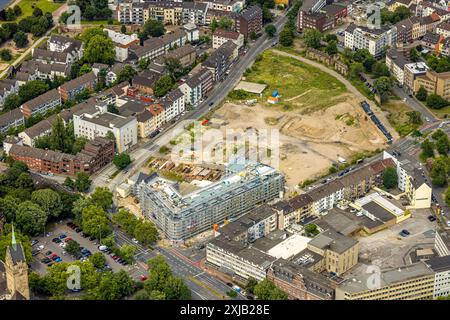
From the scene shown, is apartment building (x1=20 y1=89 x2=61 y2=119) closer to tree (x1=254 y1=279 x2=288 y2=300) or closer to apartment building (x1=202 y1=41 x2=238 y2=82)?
apartment building (x1=202 y1=41 x2=238 y2=82)

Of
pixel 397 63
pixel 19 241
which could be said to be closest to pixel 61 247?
pixel 19 241

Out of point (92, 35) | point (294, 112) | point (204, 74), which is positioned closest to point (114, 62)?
point (92, 35)

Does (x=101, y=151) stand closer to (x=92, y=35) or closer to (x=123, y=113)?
(x=123, y=113)

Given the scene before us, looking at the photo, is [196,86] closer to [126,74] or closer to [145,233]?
[126,74]

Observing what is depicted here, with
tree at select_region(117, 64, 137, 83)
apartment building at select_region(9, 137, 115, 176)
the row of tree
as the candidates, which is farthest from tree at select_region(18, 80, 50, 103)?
the row of tree

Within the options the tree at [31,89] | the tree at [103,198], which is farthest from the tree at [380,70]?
the tree at [103,198]

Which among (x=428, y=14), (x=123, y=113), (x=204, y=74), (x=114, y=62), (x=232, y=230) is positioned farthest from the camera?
(x=428, y=14)
